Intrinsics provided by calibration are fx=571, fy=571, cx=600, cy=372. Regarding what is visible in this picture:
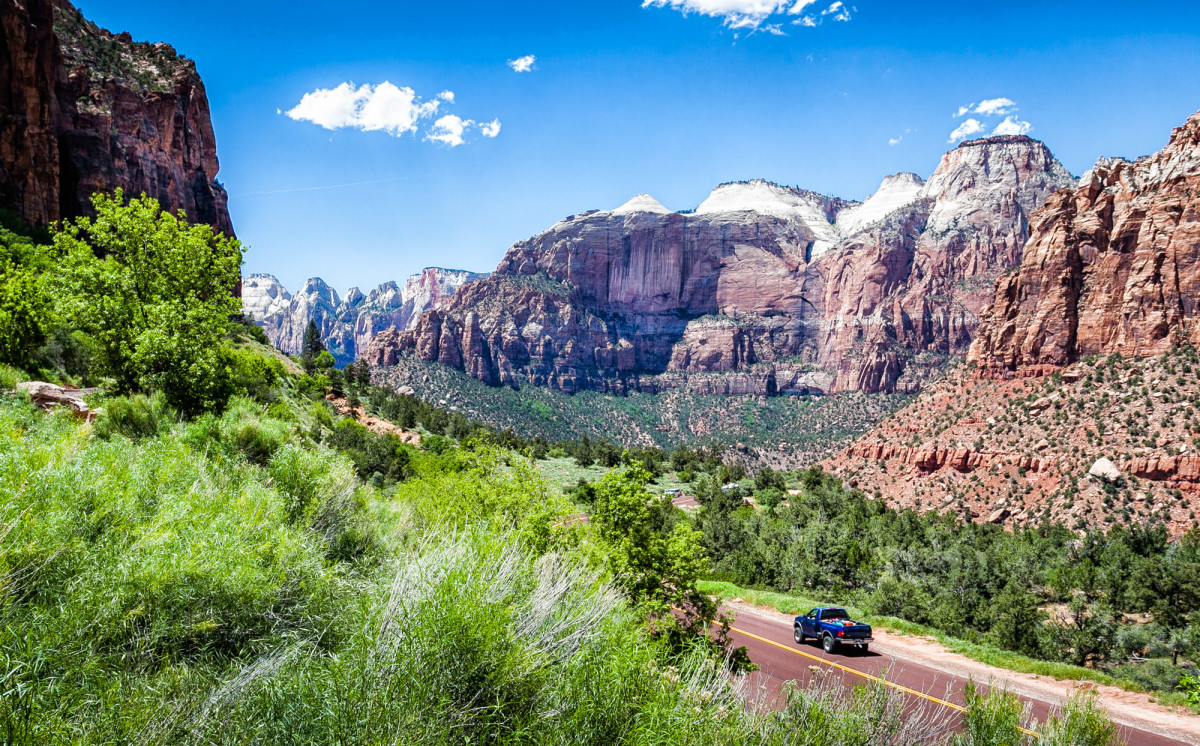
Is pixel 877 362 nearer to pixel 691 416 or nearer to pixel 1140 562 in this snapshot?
pixel 691 416

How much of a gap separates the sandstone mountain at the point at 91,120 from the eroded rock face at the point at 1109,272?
293 feet

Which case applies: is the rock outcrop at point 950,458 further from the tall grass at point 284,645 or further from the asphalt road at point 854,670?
the tall grass at point 284,645

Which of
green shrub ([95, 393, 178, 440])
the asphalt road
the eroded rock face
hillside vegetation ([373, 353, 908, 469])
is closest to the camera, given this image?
the asphalt road

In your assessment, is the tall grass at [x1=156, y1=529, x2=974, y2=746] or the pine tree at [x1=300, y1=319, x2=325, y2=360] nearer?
the tall grass at [x1=156, y1=529, x2=974, y2=746]

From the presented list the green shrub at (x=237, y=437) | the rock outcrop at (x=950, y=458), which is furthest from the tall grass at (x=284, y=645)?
the rock outcrop at (x=950, y=458)

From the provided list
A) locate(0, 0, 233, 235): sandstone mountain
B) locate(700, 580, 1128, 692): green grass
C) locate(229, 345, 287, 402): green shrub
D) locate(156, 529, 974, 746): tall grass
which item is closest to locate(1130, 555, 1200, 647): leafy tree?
locate(700, 580, 1128, 692): green grass

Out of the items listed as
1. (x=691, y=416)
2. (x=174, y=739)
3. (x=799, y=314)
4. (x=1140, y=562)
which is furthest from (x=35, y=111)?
(x=799, y=314)

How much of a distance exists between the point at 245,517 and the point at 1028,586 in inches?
1372

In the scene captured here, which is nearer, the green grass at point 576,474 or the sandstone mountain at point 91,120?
the green grass at point 576,474

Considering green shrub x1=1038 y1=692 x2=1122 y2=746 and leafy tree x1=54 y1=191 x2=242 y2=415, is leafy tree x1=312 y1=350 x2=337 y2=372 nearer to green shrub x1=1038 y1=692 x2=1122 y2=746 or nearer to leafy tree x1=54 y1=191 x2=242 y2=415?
leafy tree x1=54 y1=191 x2=242 y2=415

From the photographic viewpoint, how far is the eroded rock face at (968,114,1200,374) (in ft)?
189

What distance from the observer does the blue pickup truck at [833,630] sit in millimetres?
17422

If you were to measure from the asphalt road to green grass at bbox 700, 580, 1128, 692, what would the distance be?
224 cm

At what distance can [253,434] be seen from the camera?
13.8m
